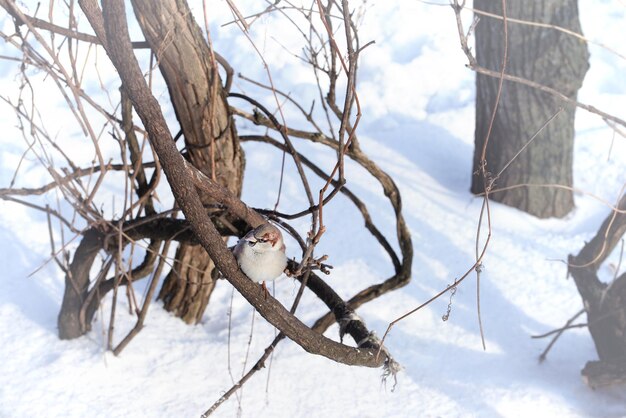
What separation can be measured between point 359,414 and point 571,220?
142 cm

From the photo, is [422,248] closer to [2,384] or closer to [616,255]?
[616,255]

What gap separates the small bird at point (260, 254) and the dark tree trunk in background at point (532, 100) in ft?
5.37

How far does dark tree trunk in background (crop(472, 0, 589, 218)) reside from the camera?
2.31 meters

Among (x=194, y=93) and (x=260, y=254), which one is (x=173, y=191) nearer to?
(x=260, y=254)

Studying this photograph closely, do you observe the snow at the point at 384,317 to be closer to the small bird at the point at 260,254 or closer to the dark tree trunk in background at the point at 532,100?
the dark tree trunk in background at the point at 532,100

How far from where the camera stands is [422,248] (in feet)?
7.48

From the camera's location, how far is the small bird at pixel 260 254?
0.92 metres

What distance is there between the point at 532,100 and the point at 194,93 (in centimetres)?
141

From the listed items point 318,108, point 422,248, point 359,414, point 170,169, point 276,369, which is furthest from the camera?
point 318,108

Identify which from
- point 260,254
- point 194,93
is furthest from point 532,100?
point 260,254

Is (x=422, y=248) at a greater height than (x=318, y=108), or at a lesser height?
lesser

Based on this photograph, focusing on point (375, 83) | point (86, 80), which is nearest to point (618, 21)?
point (375, 83)

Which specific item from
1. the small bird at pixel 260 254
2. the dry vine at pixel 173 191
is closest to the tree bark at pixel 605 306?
the dry vine at pixel 173 191

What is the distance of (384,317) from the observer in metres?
1.98
